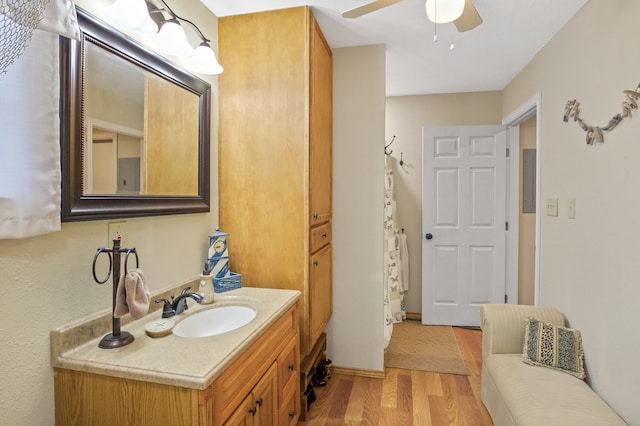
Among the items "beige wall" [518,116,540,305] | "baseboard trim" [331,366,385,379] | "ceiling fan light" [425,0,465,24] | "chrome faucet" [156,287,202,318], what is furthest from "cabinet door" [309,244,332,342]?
"beige wall" [518,116,540,305]

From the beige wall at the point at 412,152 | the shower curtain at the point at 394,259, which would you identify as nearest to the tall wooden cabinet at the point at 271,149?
the shower curtain at the point at 394,259

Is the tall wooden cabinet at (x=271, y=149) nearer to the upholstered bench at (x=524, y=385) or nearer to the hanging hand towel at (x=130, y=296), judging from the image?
the hanging hand towel at (x=130, y=296)

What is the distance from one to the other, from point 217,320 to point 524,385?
5.10 ft

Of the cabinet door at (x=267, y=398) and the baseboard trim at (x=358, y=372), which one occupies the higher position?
the cabinet door at (x=267, y=398)

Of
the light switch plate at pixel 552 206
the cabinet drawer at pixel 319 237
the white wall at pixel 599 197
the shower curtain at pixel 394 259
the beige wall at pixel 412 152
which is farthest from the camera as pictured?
the beige wall at pixel 412 152

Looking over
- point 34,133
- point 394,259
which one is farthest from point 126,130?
point 394,259

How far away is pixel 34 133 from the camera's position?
0.98m

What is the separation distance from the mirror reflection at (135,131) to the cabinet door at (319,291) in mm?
848

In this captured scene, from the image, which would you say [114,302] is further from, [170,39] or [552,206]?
[552,206]

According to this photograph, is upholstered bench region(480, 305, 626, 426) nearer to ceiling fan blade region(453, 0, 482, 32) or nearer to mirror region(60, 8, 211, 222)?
ceiling fan blade region(453, 0, 482, 32)

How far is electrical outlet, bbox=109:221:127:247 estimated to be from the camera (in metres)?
1.30

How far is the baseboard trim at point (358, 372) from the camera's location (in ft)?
8.24

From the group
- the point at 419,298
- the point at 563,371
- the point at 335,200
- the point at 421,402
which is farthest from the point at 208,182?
the point at 419,298

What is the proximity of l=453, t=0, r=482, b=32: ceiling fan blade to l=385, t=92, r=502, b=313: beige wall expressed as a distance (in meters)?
2.09
